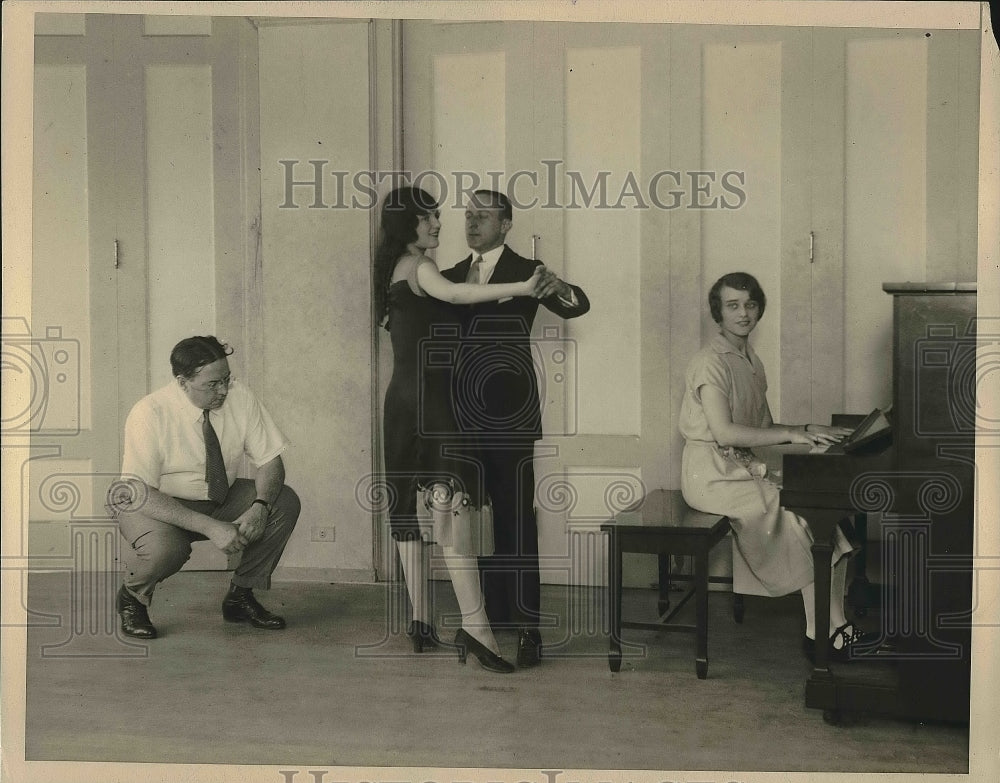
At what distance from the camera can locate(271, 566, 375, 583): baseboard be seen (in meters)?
3.52

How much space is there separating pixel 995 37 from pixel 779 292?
38.3 inches

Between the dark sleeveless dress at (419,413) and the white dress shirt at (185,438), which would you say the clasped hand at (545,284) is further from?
the white dress shirt at (185,438)

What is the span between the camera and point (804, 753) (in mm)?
2932

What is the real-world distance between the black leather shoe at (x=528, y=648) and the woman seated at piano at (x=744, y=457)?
695 mm

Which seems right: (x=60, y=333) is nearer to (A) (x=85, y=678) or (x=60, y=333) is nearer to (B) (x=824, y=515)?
(A) (x=85, y=678)

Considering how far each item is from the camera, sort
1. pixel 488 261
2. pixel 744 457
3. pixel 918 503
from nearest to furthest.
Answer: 1. pixel 918 503
2. pixel 488 261
3. pixel 744 457

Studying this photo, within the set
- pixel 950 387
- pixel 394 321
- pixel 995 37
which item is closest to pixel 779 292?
pixel 950 387

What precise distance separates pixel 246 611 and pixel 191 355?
89cm

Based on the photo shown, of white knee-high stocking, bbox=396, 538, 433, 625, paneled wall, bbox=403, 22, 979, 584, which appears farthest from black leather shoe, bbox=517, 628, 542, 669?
white knee-high stocking, bbox=396, 538, 433, 625

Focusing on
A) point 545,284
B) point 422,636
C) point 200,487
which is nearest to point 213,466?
point 200,487

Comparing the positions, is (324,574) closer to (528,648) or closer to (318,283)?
(528,648)

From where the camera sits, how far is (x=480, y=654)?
330 cm

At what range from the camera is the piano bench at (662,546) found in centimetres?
325

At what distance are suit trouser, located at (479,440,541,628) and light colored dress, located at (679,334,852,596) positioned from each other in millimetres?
549
